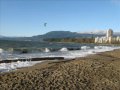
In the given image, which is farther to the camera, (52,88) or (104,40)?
(104,40)

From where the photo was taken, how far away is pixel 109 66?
1502 centimetres

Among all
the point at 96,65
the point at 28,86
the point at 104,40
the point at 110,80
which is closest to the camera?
the point at 28,86

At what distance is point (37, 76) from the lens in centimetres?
1180

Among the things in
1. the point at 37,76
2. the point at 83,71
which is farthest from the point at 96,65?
the point at 37,76

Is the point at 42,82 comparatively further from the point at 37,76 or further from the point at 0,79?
the point at 0,79

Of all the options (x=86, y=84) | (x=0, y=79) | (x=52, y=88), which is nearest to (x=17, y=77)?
(x=0, y=79)

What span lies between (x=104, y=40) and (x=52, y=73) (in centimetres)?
13340

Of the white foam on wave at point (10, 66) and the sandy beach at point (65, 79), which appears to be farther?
the white foam on wave at point (10, 66)

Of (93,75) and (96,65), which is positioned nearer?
(93,75)

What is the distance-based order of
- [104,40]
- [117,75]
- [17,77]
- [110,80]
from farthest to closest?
[104,40]
[117,75]
[110,80]
[17,77]

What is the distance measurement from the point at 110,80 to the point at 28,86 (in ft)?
12.3

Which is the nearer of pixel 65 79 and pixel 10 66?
pixel 65 79

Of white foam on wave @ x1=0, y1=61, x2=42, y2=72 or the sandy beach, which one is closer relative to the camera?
the sandy beach

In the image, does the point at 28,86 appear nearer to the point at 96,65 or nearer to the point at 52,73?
the point at 52,73
